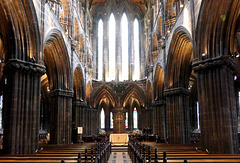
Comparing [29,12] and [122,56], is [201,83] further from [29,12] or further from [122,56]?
[122,56]

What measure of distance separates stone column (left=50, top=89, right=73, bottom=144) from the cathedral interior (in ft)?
0.27

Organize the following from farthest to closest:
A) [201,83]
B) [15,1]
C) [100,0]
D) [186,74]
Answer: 1. [100,0]
2. [186,74]
3. [201,83]
4. [15,1]

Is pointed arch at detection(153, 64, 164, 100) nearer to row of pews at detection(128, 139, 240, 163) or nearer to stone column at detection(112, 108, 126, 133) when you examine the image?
stone column at detection(112, 108, 126, 133)

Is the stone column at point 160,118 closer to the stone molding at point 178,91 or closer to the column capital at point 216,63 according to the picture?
the stone molding at point 178,91

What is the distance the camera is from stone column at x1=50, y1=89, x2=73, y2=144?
21234 millimetres

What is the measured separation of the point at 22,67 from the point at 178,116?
1273 centimetres

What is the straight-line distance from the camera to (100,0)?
1590 inches

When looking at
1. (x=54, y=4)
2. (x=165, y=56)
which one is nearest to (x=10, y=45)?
(x=54, y=4)

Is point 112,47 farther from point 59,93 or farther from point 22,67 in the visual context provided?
point 22,67

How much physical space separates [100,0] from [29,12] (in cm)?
2783

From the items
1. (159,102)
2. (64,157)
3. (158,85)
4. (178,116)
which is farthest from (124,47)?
(64,157)

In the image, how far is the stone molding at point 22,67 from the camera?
13.4m

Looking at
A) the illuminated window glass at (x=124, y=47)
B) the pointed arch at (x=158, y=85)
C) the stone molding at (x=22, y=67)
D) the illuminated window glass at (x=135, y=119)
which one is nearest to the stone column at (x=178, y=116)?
the pointed arch at (x=158, y=85)

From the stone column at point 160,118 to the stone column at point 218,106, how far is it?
14882mm
